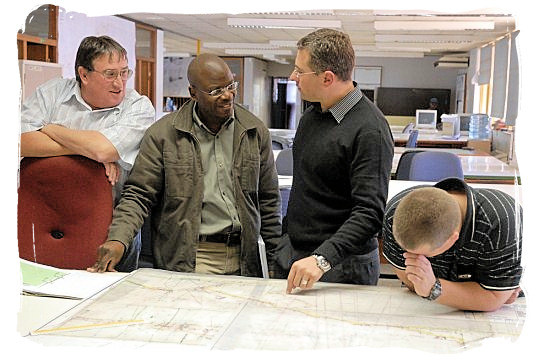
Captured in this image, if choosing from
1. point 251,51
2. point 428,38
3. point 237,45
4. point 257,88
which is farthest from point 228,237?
point 257,88

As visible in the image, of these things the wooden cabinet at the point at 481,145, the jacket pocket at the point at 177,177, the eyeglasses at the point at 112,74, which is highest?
the eyeglasses at the point at 112,74

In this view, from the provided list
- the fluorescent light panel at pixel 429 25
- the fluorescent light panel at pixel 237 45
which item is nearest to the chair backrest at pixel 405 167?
the fluorescent light panel at pixel 429 25

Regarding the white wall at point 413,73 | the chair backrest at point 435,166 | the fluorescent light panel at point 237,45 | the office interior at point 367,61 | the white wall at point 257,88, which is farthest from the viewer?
the white wall at point 257,88

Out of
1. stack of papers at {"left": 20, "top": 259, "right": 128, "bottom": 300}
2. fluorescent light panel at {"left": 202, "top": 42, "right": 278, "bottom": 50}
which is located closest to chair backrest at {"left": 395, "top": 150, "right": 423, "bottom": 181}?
stack of papers at {"left": 20, "top": 259, "right": 128, "bottom": 300}

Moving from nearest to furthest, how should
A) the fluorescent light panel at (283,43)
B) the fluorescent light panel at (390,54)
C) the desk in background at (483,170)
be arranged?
the desk in background at (483,170) → the fluorescent light panel at (283,43) → the fluorescent light panel at (390,54)

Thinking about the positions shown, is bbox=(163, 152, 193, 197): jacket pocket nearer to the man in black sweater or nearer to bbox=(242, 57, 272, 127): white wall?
the man in black sweater

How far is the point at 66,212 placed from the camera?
5.27 feet

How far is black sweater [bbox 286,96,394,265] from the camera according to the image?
4.83 ft

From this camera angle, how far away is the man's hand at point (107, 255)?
157 centimetres

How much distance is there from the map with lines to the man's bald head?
489 mm

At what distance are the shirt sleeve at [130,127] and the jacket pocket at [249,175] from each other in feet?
0.93

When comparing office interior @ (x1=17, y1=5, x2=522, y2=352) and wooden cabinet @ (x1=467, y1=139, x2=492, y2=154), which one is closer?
office interior @ (x1=17, y1=5, x2=522, y2=352)

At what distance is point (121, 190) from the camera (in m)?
1.73

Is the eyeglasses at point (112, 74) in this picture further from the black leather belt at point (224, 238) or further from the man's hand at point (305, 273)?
the man's hand at point (305, 273)
